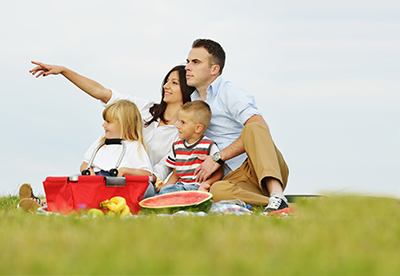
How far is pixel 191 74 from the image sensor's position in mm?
8492

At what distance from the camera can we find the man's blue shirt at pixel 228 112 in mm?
8242

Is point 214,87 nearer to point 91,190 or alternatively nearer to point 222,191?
point 222,191

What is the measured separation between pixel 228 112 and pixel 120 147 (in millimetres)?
1201

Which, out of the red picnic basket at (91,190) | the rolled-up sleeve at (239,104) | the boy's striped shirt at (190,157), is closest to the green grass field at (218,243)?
the red picnic basket at (91,190)

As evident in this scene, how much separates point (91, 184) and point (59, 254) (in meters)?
3.73

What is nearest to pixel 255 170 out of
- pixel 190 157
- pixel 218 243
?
pixel 190 157

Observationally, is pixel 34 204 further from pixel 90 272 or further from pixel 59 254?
pixel 90 272

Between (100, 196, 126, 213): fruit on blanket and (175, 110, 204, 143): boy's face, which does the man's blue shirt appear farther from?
(100, 196, 126, 213): fruit on blanket

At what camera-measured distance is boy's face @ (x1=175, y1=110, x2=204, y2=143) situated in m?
8.20

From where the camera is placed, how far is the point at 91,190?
23.8 feet

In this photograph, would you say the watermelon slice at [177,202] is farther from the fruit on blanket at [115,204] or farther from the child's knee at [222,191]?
the child's knee at [222,191]

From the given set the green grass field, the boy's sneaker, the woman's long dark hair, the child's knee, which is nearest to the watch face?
the child's knee

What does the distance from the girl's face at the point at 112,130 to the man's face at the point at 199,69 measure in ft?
3.00

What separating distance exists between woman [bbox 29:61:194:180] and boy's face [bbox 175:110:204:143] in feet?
1.30
